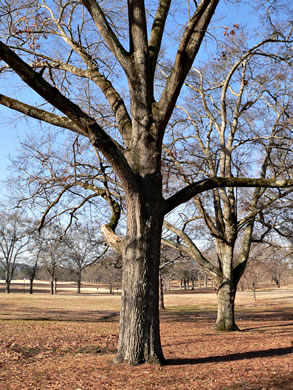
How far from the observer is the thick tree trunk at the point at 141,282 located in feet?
18.0

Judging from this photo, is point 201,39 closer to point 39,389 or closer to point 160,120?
point 160,120

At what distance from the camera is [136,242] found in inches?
224

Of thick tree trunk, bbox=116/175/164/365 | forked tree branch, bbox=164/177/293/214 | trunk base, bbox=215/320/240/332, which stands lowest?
trunk base, bbox=215/320/240/332

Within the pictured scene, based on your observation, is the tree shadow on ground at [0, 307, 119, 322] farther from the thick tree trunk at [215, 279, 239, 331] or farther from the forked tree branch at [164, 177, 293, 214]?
the forked tree branch at [164, 177, 293, 214]

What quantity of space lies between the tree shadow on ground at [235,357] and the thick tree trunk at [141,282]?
1.83 feet

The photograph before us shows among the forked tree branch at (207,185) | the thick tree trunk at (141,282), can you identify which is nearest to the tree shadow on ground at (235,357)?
the thick tree trunk at (141,282)

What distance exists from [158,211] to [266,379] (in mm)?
2837

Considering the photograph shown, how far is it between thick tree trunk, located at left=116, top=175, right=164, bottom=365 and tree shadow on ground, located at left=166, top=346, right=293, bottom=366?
56cm

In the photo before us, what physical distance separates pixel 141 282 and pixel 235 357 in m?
2.56

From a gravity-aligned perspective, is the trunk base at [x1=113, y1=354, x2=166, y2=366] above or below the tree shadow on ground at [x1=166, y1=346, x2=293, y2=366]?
above

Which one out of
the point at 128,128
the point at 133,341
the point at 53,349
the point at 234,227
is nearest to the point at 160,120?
the point at 128,128

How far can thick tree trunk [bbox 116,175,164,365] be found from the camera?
5496 mm

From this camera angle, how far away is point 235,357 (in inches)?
258

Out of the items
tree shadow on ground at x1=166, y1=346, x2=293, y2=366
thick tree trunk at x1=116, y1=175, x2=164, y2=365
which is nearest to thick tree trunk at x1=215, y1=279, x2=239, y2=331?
tree shadow on ground at x1=166, y1=346, x2=293, y2=366
